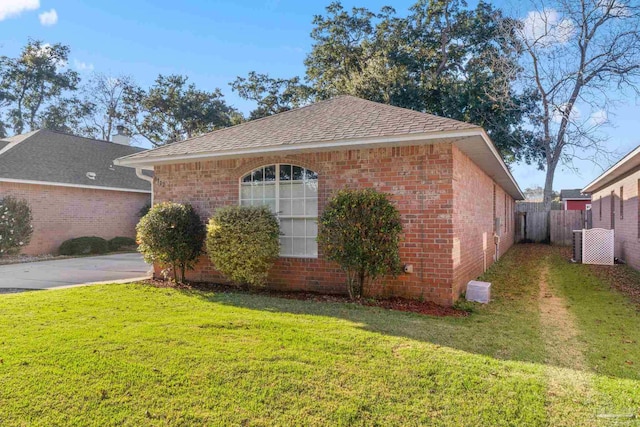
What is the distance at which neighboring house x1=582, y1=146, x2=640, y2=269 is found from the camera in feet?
33.3

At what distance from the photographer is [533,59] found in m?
20.8

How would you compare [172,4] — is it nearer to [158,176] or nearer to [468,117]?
[158,176]

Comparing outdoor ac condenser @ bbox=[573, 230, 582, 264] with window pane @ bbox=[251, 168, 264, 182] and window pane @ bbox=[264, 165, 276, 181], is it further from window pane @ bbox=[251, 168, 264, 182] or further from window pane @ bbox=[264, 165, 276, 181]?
window pane @ bbox=[251, 168, 264, 182]

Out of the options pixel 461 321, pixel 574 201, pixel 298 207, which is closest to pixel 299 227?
pixel 298 207

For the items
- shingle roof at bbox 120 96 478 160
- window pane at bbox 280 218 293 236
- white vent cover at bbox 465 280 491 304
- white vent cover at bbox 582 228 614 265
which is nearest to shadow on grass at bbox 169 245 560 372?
white vent cover at bbox 465 280 491 304

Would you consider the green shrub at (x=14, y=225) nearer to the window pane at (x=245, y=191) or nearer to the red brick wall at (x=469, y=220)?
the window pane at (x=245, y=191)

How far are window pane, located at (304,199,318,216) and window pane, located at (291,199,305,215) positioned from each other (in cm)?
9

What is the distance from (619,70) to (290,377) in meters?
23.8

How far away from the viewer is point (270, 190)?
25.3ft

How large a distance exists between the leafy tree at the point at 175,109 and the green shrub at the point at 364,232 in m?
21.4

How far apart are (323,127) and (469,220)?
11.9 feet

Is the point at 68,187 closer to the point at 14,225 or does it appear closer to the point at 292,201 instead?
the point at 14,225

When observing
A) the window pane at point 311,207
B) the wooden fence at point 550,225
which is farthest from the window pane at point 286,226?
the wooden fence at point 550,225

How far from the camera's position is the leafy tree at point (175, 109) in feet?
88.7
